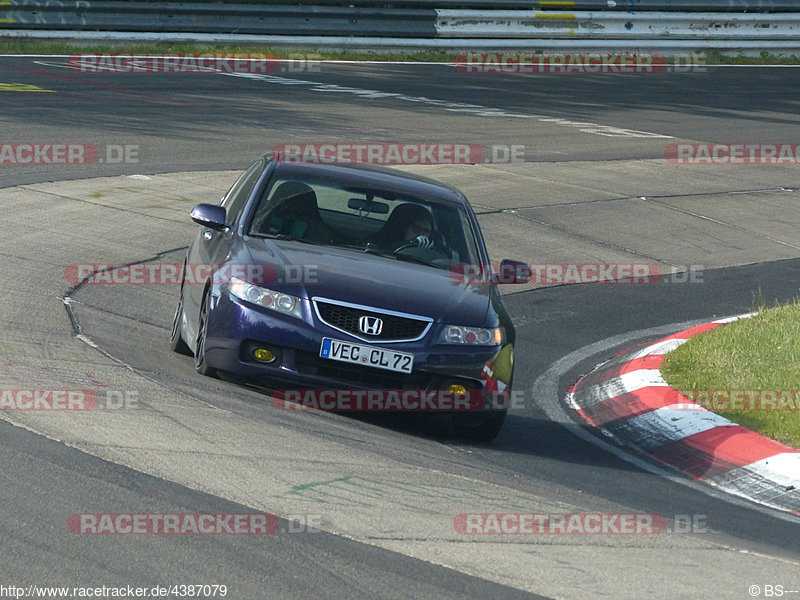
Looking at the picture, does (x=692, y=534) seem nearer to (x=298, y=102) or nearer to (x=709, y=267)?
(x=709, y=267)

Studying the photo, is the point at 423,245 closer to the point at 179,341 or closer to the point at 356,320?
the point at 356,320

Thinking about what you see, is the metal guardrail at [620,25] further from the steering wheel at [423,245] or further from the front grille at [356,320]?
the front grille at [356,320]

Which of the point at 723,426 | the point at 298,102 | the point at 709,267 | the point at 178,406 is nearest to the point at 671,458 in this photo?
the point at 723,426

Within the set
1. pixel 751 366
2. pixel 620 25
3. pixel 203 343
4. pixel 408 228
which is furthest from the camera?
pixel 620 25

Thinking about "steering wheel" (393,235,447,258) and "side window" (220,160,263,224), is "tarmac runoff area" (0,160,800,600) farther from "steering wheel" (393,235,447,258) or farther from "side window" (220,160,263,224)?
"steering wheel" (393,235,447,258)

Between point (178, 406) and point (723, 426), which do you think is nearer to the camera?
point (178, 406)

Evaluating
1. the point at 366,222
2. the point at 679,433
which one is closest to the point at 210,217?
the point at 366,222

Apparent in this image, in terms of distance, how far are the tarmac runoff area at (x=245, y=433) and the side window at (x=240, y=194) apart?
1.02m

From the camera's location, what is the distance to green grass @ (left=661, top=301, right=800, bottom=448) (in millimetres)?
7566

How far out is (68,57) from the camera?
22.7m

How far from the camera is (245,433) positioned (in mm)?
6199

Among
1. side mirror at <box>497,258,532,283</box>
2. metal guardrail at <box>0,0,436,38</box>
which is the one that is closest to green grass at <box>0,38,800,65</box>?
metal guardrail at <box>0,0,436,38</box>

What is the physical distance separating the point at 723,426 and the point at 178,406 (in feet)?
10.8

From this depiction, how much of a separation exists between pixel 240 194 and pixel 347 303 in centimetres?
189
